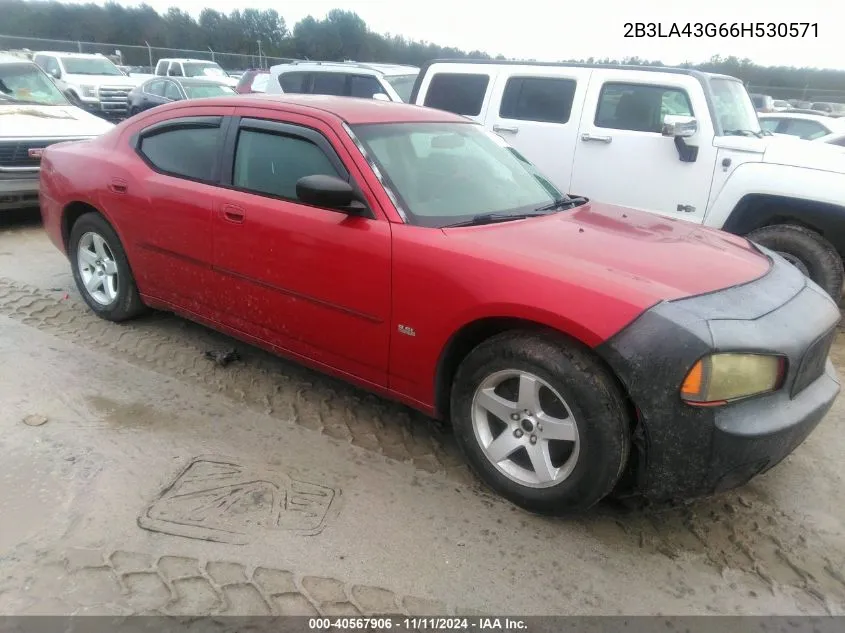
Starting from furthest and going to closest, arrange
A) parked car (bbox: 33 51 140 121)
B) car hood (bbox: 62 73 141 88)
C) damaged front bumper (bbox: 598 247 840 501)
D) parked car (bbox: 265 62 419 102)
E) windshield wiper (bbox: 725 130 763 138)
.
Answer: car hood (bbox: 62 73 141 88) < parked car (bbox: 33 51 140 121) < parked car (bbox: 265 62 419 102) < windshield wiper (bbox: 725 130 763 138) < damaged front bumper (bbox: 598 247 840 501)

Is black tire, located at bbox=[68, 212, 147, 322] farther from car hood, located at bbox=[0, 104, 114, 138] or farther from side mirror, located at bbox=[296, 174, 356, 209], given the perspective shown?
car hood, located at bbox=[0, 104, 114, 138]

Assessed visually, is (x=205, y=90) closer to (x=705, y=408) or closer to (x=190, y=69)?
(x=190, y=69)

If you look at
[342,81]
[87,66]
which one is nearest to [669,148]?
[342,81]

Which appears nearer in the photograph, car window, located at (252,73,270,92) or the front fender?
the front fender

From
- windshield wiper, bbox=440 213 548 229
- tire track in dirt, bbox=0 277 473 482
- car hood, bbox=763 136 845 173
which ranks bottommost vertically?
tire track in dirt, bbox=0 277 473 482

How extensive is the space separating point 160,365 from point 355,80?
661 centimetres

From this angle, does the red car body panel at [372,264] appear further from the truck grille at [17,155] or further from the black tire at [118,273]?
the truck grille at [17,155]

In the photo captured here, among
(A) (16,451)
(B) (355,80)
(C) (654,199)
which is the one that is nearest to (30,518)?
(A) (16,451)

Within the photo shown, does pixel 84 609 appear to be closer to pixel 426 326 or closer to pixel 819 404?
pixel 426 326

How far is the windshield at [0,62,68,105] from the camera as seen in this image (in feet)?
26.7

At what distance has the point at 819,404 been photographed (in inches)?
102

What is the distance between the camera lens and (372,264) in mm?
2963

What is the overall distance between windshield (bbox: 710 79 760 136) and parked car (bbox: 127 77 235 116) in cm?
1111

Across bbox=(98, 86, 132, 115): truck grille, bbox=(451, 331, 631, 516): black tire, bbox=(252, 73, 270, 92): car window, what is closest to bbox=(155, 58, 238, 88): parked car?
bbox=(98, 86, 132, 115): truck grille
